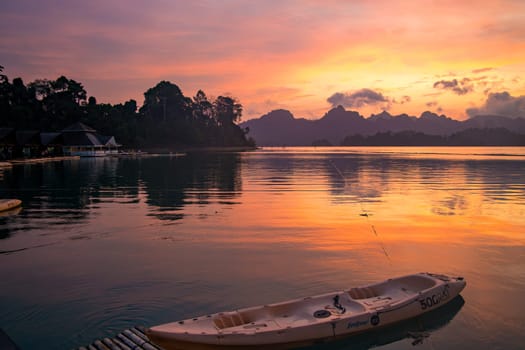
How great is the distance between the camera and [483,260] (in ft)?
47.8

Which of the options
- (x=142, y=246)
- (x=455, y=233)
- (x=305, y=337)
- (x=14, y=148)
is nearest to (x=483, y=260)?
(x=455, y=233)

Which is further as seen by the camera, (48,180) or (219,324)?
(48,180)

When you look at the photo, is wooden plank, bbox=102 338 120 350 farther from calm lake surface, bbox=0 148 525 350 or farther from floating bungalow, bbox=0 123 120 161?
floating bungalow, bbox=0 123 120 161

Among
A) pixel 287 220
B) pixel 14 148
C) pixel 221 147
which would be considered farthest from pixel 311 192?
pixel 221 147

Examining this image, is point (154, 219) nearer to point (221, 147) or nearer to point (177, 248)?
point (177, 248)

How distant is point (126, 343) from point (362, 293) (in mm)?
5041

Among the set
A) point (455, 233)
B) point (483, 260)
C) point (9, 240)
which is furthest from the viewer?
point (455, 233)

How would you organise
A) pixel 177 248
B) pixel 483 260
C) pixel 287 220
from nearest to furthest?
pixel 483 260, pixel 177 248, pixel 287 220

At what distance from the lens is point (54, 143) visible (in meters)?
87.0

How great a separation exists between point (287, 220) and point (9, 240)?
11694 millimetres

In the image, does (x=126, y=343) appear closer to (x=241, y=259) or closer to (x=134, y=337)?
(x=134, y=337)

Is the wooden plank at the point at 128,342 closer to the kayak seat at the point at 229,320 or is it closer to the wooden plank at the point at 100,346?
the wooden plank at the point at 100,346

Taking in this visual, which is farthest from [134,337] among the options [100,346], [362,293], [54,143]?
[54,143]

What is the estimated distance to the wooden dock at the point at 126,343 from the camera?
7801 millimetres
